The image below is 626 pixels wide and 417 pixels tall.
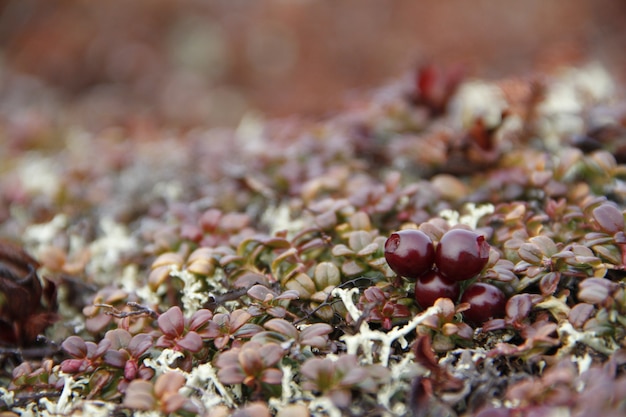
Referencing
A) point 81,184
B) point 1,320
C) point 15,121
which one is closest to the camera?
point 1,320

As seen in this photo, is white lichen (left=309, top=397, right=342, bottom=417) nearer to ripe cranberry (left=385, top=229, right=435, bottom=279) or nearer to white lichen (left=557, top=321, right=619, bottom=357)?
ripe cranberry (left=385, top=229, right=435, bottom=279)

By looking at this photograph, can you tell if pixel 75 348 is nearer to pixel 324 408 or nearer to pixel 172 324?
pixel 172 324

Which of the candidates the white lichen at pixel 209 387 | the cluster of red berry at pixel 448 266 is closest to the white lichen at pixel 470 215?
the cluster of red berry at pixel 448 266

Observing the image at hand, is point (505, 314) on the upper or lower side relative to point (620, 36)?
lower

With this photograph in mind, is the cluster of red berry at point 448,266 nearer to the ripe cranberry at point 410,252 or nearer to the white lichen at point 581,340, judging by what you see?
the ripe cranberry at point 410,252

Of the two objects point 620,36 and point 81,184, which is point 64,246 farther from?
point 620,36

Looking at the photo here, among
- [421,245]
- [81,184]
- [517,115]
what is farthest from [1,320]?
[517,115]

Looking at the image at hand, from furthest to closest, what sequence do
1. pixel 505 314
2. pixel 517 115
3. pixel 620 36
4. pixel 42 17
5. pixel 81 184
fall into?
1. pixel 42 17
2. pixel 620 36
3. pixel 81 184
4. pixel 517 115
5. pixel 505 314
